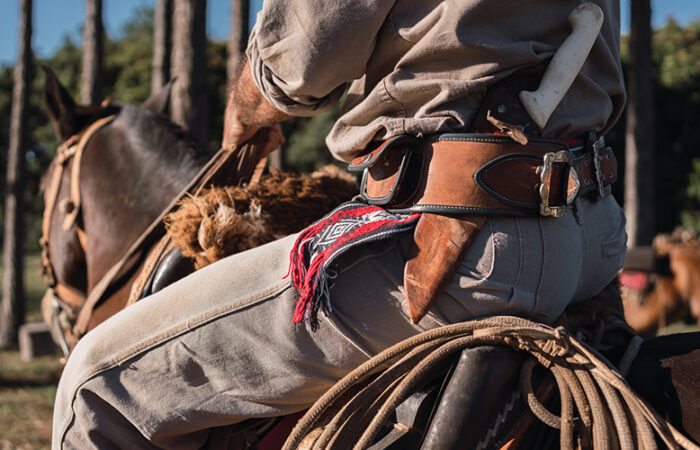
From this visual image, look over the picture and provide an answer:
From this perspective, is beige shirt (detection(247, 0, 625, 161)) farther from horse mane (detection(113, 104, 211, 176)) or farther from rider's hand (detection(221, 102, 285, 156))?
horse mane (detection(113, 104, 211, 176))

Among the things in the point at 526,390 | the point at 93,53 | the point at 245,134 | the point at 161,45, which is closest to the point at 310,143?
the point at 93,53

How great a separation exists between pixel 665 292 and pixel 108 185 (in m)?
7.29

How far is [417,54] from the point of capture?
1475 mm

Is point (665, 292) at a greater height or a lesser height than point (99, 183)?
lesser

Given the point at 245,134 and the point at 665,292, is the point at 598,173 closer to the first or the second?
the point at 245,134

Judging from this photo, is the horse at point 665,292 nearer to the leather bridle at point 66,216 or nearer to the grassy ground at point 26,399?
the grassy ground at point 26,399

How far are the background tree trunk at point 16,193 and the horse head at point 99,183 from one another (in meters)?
6.33

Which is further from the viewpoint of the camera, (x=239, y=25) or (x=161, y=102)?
(x=239, y=25)

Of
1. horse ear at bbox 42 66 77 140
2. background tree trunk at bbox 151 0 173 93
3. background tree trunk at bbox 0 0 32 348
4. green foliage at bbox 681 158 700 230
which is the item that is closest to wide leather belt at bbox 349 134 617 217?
horse ear at bbox 42 66 77 140

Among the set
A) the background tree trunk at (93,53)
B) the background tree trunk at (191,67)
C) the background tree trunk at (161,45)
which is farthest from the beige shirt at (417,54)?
the background tree trunk at (93,53)

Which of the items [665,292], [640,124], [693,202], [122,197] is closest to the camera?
[122,197]

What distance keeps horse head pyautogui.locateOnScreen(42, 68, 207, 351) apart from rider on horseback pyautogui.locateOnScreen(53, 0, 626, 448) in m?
1.06

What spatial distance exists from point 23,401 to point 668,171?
13413 millimetres

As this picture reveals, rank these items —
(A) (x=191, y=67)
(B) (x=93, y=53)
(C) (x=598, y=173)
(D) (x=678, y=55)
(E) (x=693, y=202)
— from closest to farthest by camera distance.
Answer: (C) (x=598, y=173)
(A) (x=191, y=67)
(B) (x=93, y=53)
(E) (x=693, y=202)
(D) (x=678, y=55)
